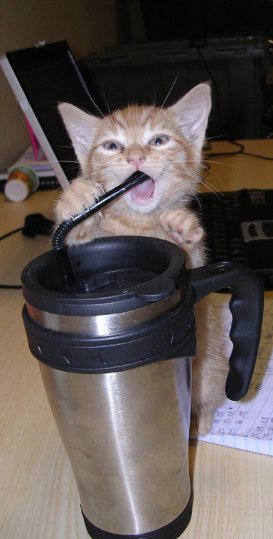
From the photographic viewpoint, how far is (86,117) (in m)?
0.89

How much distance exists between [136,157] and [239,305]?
36 cm

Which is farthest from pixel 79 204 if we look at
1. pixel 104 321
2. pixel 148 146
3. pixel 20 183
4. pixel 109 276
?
pixel 20 183

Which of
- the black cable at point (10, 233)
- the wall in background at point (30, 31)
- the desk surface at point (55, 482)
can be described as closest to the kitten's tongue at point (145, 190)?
the desk surface at point (55, 482)

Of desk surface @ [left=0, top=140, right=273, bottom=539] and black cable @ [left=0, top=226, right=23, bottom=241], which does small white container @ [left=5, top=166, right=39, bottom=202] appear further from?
desk surface @ [left=0, top=140, right=273, bottom=539]

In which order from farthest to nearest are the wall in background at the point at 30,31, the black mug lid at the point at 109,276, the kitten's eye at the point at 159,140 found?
the wall in background at the point at 30,31, the kitten's eye at the point at 159,140, the black mug lid at the point at 109,276

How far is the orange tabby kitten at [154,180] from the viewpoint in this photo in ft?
2.01

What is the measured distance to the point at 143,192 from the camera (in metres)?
0.76

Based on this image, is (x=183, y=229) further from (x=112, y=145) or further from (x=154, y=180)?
(x=112, y=145)

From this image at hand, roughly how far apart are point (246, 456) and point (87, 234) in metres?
0.29

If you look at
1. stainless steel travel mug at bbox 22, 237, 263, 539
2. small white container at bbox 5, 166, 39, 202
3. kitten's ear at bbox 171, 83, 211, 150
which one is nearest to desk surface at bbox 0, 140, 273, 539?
stainless steel travel mug at bbox 22, 237, 263, 539

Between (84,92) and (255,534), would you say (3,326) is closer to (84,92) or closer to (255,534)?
(255,534)

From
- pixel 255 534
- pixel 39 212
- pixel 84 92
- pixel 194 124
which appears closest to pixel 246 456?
pixel 255 534

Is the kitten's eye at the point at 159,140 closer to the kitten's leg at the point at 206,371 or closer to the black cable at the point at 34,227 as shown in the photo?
the kitten's leg at the point at 206,371

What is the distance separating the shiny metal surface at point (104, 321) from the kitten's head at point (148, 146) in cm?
39
